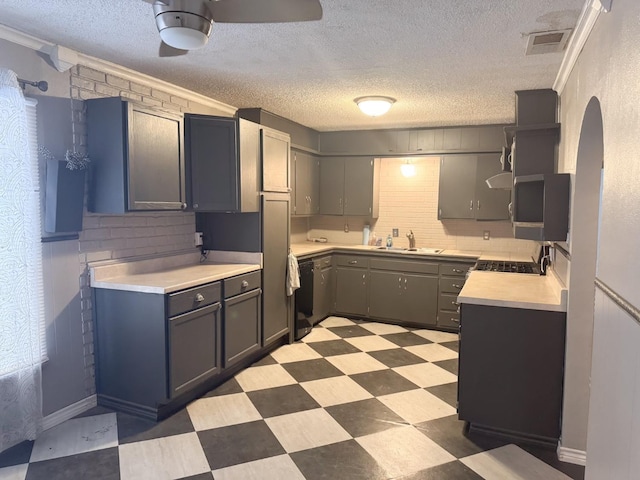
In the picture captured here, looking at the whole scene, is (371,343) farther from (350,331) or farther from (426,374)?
(426,374)

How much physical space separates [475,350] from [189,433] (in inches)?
73.1

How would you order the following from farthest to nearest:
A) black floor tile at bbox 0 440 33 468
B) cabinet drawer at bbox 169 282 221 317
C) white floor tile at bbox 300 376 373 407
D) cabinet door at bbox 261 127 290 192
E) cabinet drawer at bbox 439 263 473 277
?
1. cabinet drawer at bbox 439 263 473 277
2. cabinet door at bbox 261 127 290 192
3. white floor tile at bbox 300 376 373 407
4. cabinet drawer at bbox 169 282 221 317
5. black floor tile at bbox 0 440 33 468

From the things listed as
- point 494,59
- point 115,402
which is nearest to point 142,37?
point 494,59

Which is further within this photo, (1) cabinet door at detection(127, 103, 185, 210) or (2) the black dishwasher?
(2) the black dishwasher

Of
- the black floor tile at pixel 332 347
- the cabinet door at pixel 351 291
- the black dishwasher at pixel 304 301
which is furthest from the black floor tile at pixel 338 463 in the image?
the cabinet door at pixel 351 291

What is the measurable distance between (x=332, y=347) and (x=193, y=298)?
1.78 m

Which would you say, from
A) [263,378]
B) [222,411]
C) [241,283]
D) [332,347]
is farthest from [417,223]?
[222,411]

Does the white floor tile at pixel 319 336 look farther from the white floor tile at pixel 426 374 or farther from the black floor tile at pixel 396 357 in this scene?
the white floor tile at pixel 426 374

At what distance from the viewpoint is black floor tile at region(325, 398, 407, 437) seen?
2.75 m

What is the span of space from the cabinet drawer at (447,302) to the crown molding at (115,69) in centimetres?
298

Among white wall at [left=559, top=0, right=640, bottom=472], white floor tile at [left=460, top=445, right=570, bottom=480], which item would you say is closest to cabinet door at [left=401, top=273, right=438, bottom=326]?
white floor tile at [left=460, top=445, right=570, bottom=480]

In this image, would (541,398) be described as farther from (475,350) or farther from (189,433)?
(189,433)

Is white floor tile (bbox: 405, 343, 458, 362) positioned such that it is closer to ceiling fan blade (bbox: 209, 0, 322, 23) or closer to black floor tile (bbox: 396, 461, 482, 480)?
black floor tile (bbox: 396, 461, 482, 480)

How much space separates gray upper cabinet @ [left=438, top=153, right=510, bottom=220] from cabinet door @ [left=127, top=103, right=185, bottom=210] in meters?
3.09
